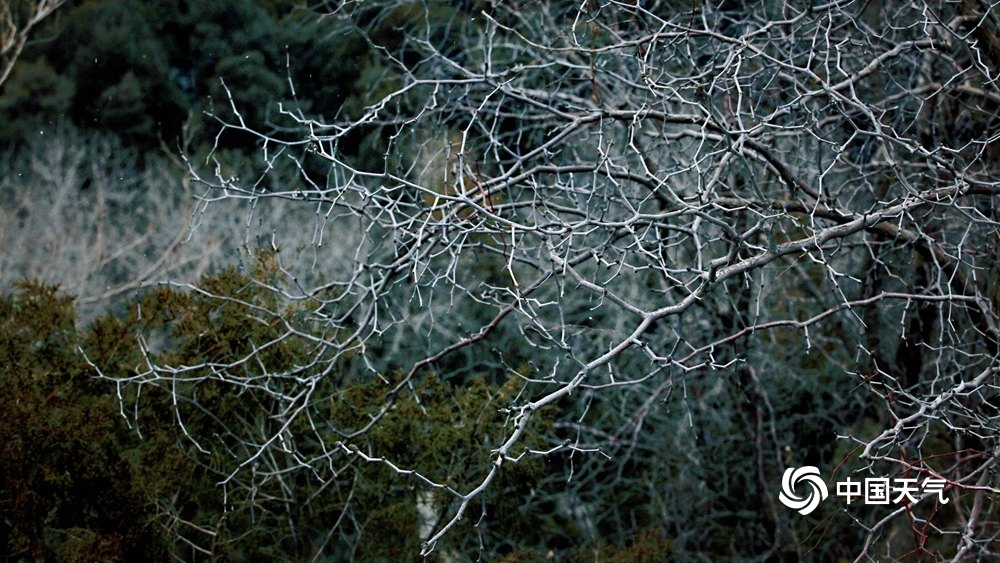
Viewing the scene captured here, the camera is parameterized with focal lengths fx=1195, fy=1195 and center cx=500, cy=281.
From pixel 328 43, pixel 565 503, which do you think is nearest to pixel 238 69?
pixel 328 43

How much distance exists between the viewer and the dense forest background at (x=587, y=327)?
360 centimetres

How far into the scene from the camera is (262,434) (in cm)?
459

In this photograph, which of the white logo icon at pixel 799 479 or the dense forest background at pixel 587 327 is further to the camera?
the white logo icon at pixel 799 479

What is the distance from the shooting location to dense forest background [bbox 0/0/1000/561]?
3598 mm

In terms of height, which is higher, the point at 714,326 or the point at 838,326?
the point at 714,326

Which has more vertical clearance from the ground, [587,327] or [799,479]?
[587,327]

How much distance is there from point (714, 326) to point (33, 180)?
30.6 feet

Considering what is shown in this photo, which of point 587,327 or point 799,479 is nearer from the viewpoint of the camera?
point 587,327

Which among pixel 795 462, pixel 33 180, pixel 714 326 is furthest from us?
pixel 33 180

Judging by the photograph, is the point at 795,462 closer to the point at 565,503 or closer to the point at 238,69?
the point at 565,503

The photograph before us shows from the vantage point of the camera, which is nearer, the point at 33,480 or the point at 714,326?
the point at 33,480

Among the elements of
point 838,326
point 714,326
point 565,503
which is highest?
point 714,326

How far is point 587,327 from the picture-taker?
416 centimetres

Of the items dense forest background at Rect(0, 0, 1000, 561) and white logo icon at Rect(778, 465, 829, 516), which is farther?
white logo icon at Rect(778, 465, 829, 516)
